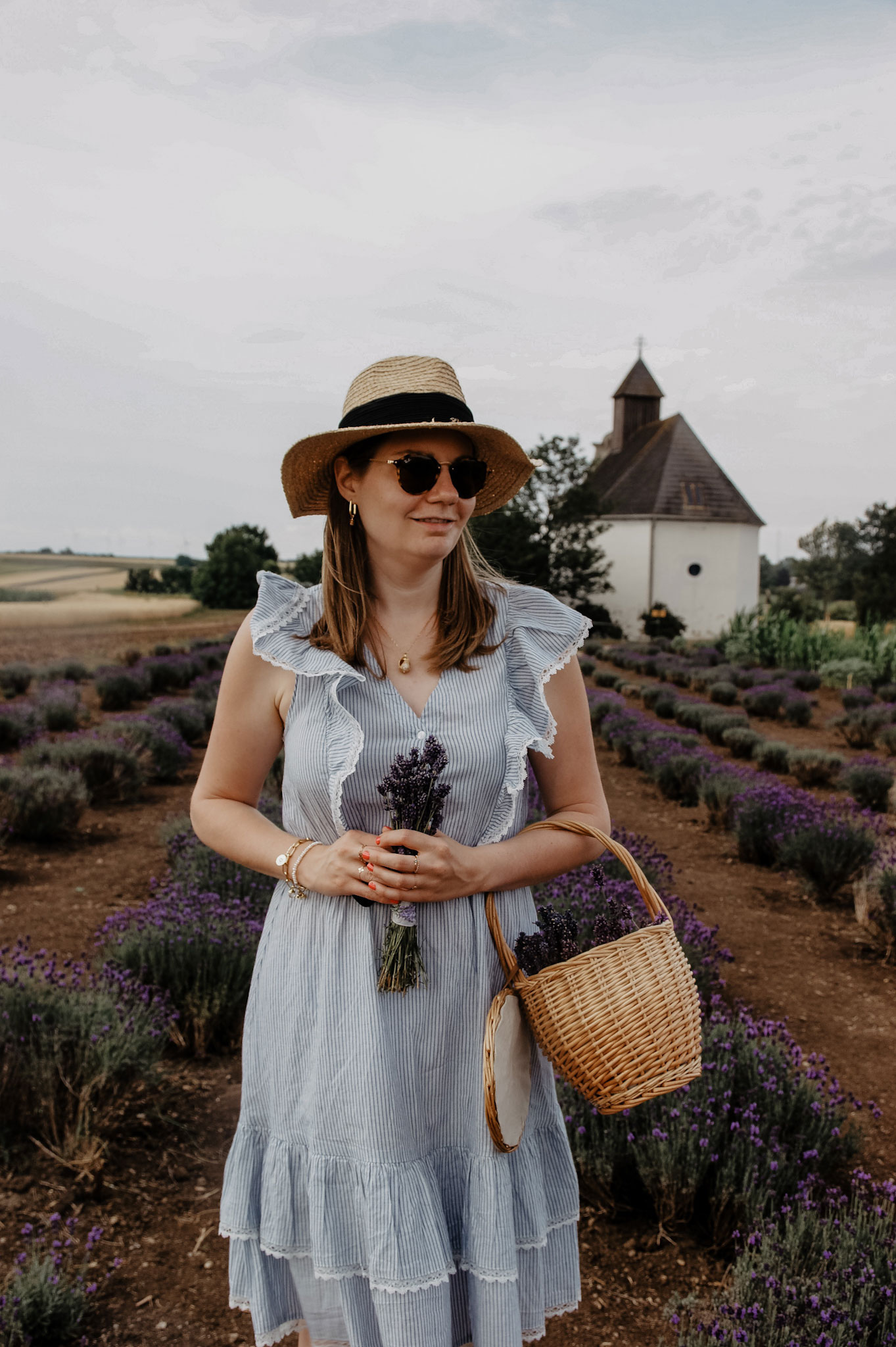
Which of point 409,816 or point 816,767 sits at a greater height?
point 409,816

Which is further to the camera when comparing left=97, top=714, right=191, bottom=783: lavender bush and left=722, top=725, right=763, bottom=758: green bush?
left=722, top=725, right=763, bottom=758: green bush

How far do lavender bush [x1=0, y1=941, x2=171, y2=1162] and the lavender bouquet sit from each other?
2.09 meters

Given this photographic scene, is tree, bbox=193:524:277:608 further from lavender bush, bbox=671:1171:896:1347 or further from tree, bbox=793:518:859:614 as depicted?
tree, bbox=793:518:859:614

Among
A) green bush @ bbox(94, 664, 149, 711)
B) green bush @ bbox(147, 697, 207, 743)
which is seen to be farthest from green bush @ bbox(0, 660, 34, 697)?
green bush @ bbox(147, 697, 207, 743)

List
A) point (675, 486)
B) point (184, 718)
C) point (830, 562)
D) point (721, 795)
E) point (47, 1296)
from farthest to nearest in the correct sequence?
point (830, 562) < point (675, 486) < point (184, 718) < point (721, 795) < point (47, 1296)

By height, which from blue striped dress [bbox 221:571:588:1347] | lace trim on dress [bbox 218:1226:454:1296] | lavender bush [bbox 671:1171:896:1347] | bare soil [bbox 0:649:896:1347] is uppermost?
blue striped dress [bbox 221:571:588:1347]

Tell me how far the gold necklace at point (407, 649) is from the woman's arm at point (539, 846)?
27 centimetres

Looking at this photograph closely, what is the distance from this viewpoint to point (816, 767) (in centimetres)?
991

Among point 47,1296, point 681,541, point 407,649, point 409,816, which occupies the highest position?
point 681,541

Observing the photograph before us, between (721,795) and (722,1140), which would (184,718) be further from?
(722,1140)

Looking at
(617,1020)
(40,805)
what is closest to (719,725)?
(40,805)

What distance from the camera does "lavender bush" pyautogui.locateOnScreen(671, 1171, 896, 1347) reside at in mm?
2102

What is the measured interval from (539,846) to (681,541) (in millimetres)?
40656

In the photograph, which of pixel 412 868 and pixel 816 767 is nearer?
pixel 412 868
